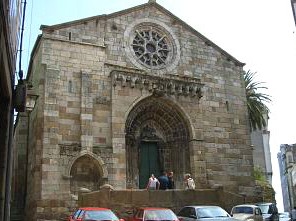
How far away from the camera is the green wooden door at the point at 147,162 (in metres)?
21.5

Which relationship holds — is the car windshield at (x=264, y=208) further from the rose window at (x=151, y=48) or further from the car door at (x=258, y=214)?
the rose window at (x=151, y=48)

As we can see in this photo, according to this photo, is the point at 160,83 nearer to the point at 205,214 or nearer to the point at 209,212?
the point at 209,212

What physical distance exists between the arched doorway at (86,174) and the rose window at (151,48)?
606 cm

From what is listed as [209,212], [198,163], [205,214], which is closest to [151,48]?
[198,163]

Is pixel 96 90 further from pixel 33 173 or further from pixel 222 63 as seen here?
pixel 222 63

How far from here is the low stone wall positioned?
16.6 meters

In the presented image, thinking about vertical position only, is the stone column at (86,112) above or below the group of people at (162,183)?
above

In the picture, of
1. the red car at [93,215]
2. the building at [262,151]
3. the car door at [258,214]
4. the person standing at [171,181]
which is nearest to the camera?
the red car at [93,215]

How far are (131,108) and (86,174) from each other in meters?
3.83

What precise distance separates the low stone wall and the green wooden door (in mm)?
3771

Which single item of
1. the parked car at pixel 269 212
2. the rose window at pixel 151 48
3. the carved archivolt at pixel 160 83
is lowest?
the parked car at pixel 269 212

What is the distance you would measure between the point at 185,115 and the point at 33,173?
7972mm

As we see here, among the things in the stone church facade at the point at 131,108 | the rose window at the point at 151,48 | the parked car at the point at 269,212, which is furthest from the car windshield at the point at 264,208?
the rose window at the point at 151,48

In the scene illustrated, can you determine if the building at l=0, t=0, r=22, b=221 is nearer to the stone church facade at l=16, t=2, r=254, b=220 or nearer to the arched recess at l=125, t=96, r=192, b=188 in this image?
the stone church facade at l=16, t=2, r=254, b=220
